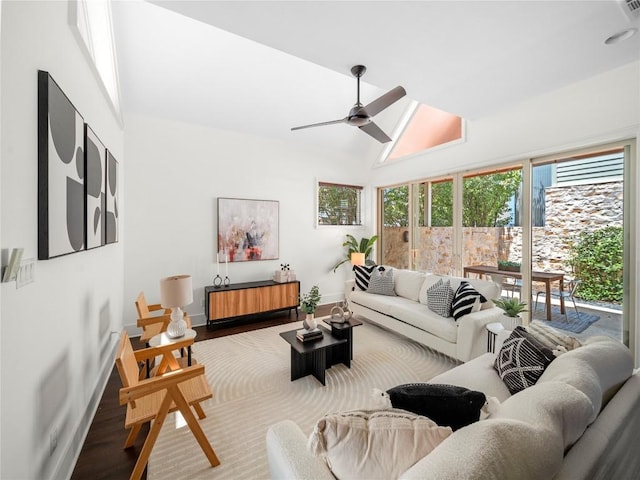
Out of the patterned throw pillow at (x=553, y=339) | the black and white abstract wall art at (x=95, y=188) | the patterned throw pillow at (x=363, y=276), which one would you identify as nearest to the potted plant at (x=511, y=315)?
the patterned throw pillow at (x=553, y=339)

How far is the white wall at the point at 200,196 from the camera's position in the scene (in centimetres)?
382

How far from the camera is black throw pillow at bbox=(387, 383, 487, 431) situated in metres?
1.01

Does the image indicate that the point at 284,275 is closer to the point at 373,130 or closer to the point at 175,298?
the point at 175,298

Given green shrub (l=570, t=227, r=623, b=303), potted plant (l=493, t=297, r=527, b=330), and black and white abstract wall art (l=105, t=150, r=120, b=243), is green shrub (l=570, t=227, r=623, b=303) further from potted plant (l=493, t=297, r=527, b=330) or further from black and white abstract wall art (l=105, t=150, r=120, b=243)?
black and white abstract wall art (l=105, t=150, r=120, b=243)

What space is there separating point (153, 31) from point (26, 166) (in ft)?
9.12

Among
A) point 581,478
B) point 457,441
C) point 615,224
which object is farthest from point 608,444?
point 615,224

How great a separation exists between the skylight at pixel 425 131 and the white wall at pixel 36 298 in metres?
4.59

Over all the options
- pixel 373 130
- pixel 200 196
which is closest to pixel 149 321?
pixel 200 196

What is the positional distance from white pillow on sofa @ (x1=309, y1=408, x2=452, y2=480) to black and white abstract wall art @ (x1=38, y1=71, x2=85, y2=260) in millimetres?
1498

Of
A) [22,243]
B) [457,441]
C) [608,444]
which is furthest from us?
[22,243]

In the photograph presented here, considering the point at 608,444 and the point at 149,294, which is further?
the point at 149,294

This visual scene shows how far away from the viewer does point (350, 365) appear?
2891 millimetres

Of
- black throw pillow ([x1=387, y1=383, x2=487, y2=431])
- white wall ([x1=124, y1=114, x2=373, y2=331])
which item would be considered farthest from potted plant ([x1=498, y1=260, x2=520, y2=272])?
black throw pillow ([x1=387, y1=383, x2=487, y2=431])

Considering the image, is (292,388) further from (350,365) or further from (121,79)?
(121,79)
